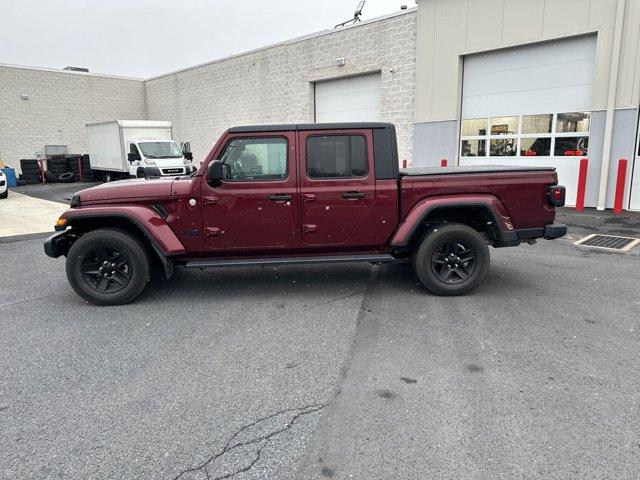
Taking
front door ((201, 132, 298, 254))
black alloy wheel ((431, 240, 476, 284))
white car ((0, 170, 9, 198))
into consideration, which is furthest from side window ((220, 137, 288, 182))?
white car ((0, 170, 9, 198))

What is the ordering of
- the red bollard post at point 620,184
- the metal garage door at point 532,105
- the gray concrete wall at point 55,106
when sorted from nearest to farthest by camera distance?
the red bollard post at point 620,184
the metal garage door at point 532,105
the gray concrete wall at point 55,106

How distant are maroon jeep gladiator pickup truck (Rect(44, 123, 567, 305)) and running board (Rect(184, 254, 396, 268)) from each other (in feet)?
0.04

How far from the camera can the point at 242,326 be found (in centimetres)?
450

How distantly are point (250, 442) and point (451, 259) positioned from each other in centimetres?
328

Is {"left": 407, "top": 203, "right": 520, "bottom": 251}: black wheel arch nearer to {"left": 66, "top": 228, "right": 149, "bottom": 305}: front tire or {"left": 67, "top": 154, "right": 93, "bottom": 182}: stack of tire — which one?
{"left": 66, "top": 228, "right": 149, "bottom": 305}: front tire

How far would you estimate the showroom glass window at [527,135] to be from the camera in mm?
11867

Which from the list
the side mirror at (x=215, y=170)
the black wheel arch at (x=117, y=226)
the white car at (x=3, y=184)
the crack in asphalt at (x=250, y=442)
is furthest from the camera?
the white car at (x=3, y=184)

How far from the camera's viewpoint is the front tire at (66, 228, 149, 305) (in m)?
5.05

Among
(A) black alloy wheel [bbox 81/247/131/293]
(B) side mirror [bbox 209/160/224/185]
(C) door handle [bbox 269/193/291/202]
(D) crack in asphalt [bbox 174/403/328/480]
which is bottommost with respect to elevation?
(D) crack in asphalt [bbox 174/403/328/480]

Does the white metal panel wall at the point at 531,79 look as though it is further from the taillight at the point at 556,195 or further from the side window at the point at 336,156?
the side window at the point at 336,156

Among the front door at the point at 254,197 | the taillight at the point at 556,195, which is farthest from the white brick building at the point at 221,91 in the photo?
the front door at the point at 254,197

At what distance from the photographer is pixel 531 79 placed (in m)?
12.5

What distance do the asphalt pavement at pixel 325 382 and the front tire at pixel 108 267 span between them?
18 centimetres

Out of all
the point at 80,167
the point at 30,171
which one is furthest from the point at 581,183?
the point at 30,171
